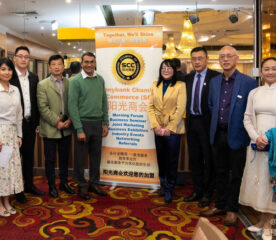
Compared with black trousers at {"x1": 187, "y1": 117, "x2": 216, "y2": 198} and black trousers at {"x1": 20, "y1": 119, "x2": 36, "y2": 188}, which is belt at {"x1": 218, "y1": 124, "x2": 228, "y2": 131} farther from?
black trousers at {"x1": 20, "y1": 119, "x2": 36, "y2": 188}

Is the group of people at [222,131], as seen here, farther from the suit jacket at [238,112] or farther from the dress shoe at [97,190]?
the dress shoe at [97,190]

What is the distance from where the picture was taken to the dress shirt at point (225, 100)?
2629 mm

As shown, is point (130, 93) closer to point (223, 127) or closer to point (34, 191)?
point (223, 127)

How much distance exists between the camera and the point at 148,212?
9.52 ft

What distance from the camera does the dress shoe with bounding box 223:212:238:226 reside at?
262cm

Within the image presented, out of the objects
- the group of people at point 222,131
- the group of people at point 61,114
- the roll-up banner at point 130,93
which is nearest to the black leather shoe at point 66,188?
the group of people at point 61,114

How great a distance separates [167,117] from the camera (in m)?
3.12

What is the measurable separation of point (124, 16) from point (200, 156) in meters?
4.22

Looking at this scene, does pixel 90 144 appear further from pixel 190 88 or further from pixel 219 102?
pixel 219 102

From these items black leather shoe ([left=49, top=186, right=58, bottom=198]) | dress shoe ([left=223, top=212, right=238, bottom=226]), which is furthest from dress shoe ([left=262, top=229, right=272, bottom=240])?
black leather shoe ([left=49, top=186, right=58, bottom=198])

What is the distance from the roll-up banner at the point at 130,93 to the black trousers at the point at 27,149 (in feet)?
2.97

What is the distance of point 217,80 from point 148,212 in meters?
1.51

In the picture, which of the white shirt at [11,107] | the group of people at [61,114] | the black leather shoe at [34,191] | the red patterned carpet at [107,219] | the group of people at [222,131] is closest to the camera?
the group of people at [222,131]

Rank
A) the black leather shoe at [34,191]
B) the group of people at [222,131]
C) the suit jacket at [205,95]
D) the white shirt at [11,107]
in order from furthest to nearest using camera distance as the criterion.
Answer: the black leather shoe at [34,191] < the suit jacket at [205,95] < the white shirt at [11,107] < the group of people at [222,131]
